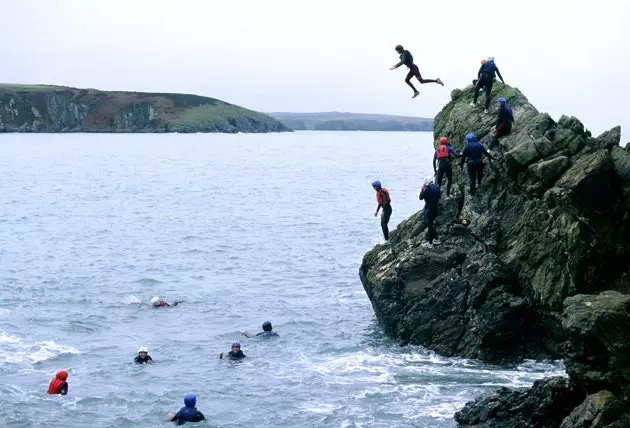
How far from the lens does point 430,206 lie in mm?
33219

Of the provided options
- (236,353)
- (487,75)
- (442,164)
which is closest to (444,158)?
(442,164)

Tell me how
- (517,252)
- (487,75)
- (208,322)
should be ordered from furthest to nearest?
(208,322) → (487,75) → (517,252)

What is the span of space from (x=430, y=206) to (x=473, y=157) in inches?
104

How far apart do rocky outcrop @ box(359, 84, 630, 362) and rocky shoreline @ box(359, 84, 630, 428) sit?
0.04 metres

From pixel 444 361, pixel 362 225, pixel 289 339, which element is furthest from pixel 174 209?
pixel 444 361

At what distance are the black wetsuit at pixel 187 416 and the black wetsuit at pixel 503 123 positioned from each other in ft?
55.4

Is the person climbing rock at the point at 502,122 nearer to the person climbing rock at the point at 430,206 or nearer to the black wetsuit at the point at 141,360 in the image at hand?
the person climbing rock at the point at 430,206

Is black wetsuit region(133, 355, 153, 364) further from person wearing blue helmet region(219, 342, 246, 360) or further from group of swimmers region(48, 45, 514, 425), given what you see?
person wearing blue helmet region(219, 342, 246, 360)

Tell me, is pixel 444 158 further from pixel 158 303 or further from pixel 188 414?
pixel 158 303

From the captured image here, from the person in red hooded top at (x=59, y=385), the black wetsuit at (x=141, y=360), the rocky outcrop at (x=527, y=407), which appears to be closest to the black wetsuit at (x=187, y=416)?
the person in red hooded top at (x=59, y=385)

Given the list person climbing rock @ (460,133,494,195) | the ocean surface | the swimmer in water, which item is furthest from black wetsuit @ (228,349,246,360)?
person climbing rock @ (460,133,494,195)

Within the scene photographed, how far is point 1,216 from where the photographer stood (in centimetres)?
7894

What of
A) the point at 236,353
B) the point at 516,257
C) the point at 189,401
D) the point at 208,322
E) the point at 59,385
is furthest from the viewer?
the point at 208,322

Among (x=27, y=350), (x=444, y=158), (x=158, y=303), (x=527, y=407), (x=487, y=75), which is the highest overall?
(x=487, y=75)
